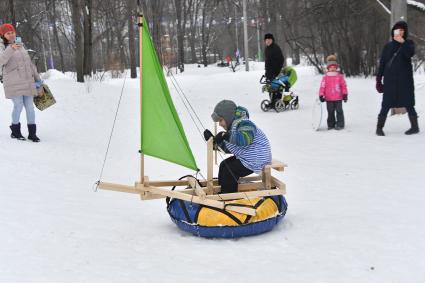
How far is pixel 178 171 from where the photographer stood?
7.55 metres

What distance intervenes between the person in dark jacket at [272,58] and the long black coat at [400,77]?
15.3 feet

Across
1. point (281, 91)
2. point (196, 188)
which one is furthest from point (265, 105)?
point (196, 188)

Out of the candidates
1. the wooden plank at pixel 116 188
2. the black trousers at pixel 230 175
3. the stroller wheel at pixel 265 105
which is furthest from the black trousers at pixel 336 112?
the wooden plank at pixel 116 188

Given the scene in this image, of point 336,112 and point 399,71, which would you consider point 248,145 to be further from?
point 336,112

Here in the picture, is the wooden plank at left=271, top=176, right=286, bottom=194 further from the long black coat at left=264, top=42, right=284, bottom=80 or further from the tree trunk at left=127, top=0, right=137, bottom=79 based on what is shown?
the tree trunk at left=127, top=0, right=137, bottom=79

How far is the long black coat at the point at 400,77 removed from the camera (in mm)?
8758

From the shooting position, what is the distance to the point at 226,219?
4.42 metres

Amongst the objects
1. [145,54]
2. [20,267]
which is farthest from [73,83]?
[20,267]

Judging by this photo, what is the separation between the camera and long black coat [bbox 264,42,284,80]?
13.3 meters

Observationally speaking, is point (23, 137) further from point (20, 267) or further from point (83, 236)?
point (20, 267)

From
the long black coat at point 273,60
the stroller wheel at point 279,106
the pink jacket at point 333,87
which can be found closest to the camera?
the pink jacket at point 333,87

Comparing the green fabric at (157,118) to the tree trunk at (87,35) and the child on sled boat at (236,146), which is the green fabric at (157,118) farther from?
the tree trunk at (87,35)

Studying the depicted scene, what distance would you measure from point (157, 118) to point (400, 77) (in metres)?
5.64

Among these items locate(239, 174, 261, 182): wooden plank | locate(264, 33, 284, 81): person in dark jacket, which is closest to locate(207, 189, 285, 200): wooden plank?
locate(239, 174, 261, 182): wooden plank
